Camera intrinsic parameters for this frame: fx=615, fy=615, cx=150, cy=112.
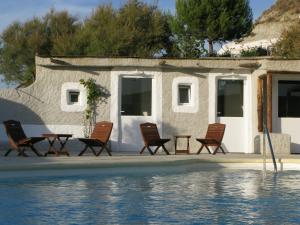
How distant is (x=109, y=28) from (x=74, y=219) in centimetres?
3218

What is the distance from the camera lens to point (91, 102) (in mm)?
18250

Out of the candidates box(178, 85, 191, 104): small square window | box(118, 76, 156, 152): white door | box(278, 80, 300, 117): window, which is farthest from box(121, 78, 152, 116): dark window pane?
box(278, 80, 300, 117): window

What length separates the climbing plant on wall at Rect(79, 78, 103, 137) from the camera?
1812 centimetres

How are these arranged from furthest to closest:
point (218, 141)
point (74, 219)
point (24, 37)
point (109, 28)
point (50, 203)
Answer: point (24, 37) < point (109, 28) < point (218, 141) < point (50, 203) < point (74, 219)

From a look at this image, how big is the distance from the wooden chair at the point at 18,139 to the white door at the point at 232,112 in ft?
19.3

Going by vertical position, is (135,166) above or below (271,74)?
below

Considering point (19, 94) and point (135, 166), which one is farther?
point (19, 94)

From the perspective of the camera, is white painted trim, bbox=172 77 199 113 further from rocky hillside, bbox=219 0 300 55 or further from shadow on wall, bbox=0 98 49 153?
rocky hillside, bbox=219 0 300 55

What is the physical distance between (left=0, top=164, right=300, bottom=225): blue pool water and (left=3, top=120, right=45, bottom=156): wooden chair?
231 cm

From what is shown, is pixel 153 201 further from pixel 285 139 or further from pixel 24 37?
pixel 24 37

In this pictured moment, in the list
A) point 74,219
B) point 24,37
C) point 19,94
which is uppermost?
point 24,37

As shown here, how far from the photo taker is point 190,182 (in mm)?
12461

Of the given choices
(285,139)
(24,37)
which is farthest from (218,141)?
(24,37)

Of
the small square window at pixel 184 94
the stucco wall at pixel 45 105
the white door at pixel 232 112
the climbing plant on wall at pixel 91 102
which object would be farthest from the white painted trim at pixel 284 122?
the climbing plant on wall at pixel 91 102
